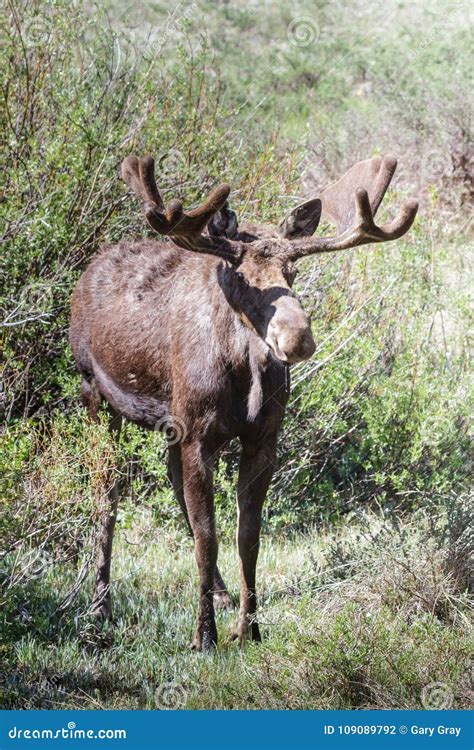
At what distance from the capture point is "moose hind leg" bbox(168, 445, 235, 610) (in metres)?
6.59

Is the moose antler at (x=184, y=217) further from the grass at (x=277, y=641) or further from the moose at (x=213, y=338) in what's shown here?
the grass at (x=277, y=641)

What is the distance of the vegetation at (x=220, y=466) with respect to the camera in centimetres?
553

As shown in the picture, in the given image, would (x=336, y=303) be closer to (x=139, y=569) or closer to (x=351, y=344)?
(x=351, y=344)

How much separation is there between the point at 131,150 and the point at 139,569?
10.4 feet

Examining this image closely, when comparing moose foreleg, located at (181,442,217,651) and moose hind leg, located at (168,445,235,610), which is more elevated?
moose foreleg, located at (181,442,217,651)

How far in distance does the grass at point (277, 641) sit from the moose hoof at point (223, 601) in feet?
0.42

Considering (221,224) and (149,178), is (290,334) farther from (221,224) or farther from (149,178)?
(149,178)

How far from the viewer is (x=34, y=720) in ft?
17.0

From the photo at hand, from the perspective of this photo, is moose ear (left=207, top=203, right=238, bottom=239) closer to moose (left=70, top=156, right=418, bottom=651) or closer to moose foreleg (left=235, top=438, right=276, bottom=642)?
moose (left=70, top=156, right=418, bottom=651)

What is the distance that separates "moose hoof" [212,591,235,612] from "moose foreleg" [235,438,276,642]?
0.59 metres

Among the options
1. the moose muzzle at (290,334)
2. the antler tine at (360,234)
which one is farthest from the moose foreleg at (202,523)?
the antler tine at (360,234)

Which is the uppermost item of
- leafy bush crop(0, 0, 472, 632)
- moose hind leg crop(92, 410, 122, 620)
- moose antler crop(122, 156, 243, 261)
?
moose antler crop(122, 156, 243, 261)

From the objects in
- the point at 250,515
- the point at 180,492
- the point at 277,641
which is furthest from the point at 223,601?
the point at 277,641

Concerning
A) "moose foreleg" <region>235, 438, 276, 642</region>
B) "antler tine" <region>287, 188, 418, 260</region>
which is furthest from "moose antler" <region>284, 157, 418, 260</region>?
"moose foreleg" <region>235, 438, 276, 642</region>
